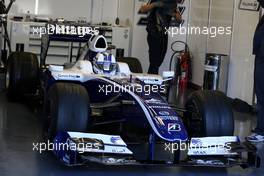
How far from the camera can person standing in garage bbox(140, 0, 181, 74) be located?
25.1 ft

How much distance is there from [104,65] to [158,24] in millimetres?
2397

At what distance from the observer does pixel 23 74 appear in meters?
6.47

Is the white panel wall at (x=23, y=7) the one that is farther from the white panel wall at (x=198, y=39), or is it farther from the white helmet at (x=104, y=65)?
the white helmet at (x=104, y=65)

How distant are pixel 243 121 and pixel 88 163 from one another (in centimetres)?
285

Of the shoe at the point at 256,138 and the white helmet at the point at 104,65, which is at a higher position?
the white helmet at the point at 104,65

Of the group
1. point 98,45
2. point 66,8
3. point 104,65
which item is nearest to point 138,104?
point 104,65

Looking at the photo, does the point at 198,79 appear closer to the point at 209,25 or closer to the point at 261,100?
the point at 209,25

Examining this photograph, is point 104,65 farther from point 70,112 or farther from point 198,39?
point 198,39

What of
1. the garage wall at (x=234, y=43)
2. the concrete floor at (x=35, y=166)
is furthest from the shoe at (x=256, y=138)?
the garage wall at (x=234, y=43)

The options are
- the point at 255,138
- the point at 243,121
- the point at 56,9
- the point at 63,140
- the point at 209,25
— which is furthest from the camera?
the point at 56,9

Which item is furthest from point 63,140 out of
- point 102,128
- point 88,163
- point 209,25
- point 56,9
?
point 56,9

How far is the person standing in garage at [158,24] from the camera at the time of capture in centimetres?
764

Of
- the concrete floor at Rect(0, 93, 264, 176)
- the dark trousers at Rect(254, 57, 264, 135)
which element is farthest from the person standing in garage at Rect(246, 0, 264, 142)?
the concrete floor at Rect(0, 93, 264, 176)

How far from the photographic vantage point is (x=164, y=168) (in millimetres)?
4324
